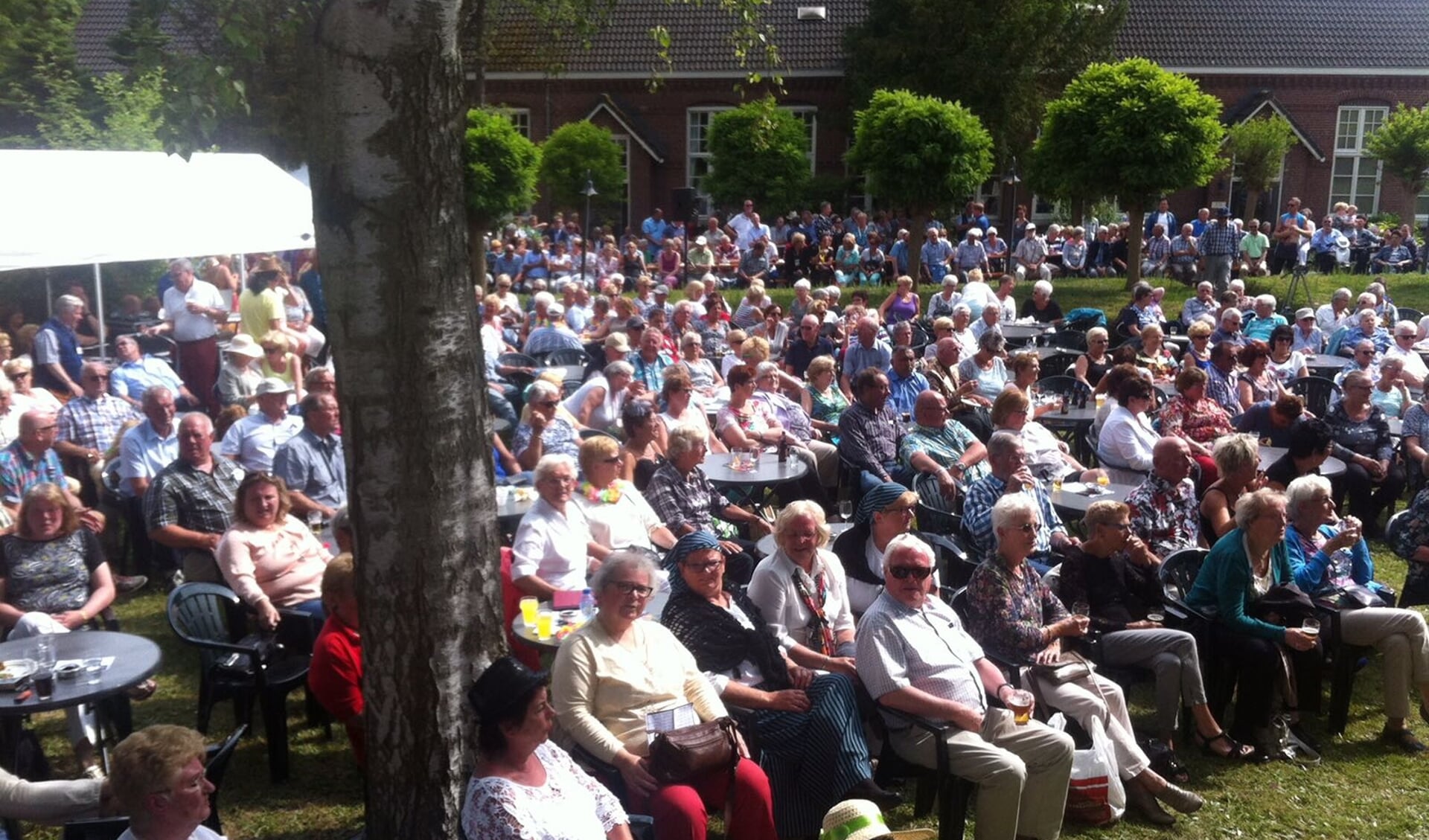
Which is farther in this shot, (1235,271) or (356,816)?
(1235,271)

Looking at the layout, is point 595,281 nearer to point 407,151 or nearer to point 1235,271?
point 1235,271

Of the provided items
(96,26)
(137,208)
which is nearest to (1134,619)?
(137,208)

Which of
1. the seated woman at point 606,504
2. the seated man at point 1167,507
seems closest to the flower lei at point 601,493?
the seated woman at point 606,504

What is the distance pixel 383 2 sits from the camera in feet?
10.3

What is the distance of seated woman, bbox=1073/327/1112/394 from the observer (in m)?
10.2

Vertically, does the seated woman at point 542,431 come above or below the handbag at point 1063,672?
above

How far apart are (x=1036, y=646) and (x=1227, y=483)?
2.15m

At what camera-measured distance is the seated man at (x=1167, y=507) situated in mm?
6387

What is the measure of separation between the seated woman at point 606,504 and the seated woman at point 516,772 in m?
2.47

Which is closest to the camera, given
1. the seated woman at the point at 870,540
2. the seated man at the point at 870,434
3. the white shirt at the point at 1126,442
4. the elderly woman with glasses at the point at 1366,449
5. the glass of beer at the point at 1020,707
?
the glass of beer at the point at 1020,707

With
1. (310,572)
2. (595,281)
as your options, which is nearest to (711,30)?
(595,281)

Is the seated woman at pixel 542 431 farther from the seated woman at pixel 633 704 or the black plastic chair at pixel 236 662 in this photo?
the seated woman at pixel 633 704

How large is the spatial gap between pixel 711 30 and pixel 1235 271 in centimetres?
1481

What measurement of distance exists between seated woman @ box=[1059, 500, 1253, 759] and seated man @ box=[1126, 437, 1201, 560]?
671mm
